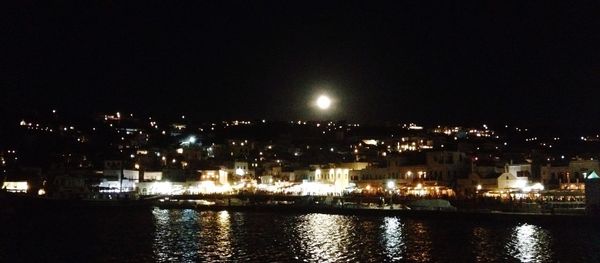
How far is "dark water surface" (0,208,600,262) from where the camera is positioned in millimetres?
27531

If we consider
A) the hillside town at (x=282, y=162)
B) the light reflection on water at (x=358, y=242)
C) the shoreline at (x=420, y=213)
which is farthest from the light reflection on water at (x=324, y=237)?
the hillside town at (x=282, y=162)

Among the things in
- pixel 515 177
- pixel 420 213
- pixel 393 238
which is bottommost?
pixel 393 238

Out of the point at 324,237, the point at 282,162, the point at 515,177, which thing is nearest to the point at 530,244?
the point at 324,237

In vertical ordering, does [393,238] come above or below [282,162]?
below

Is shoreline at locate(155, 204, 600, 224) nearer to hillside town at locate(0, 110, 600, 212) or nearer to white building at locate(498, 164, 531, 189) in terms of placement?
hillside town at locate(0, 110, 600, 212)

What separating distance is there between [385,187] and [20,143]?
72.1m

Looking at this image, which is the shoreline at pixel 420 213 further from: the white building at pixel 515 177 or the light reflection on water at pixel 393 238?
the white building at pixel 515 177

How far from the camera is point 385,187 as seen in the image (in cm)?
6444

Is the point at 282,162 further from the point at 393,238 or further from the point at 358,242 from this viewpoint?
the point at 358,242

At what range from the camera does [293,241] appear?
108ft

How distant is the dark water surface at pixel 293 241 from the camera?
1084 inches

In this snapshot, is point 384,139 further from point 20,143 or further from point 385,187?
point 20,143

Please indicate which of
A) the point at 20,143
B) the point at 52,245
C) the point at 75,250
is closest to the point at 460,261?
the point at 75,250

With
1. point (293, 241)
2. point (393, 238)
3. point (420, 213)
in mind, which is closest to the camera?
point (293, 241)
